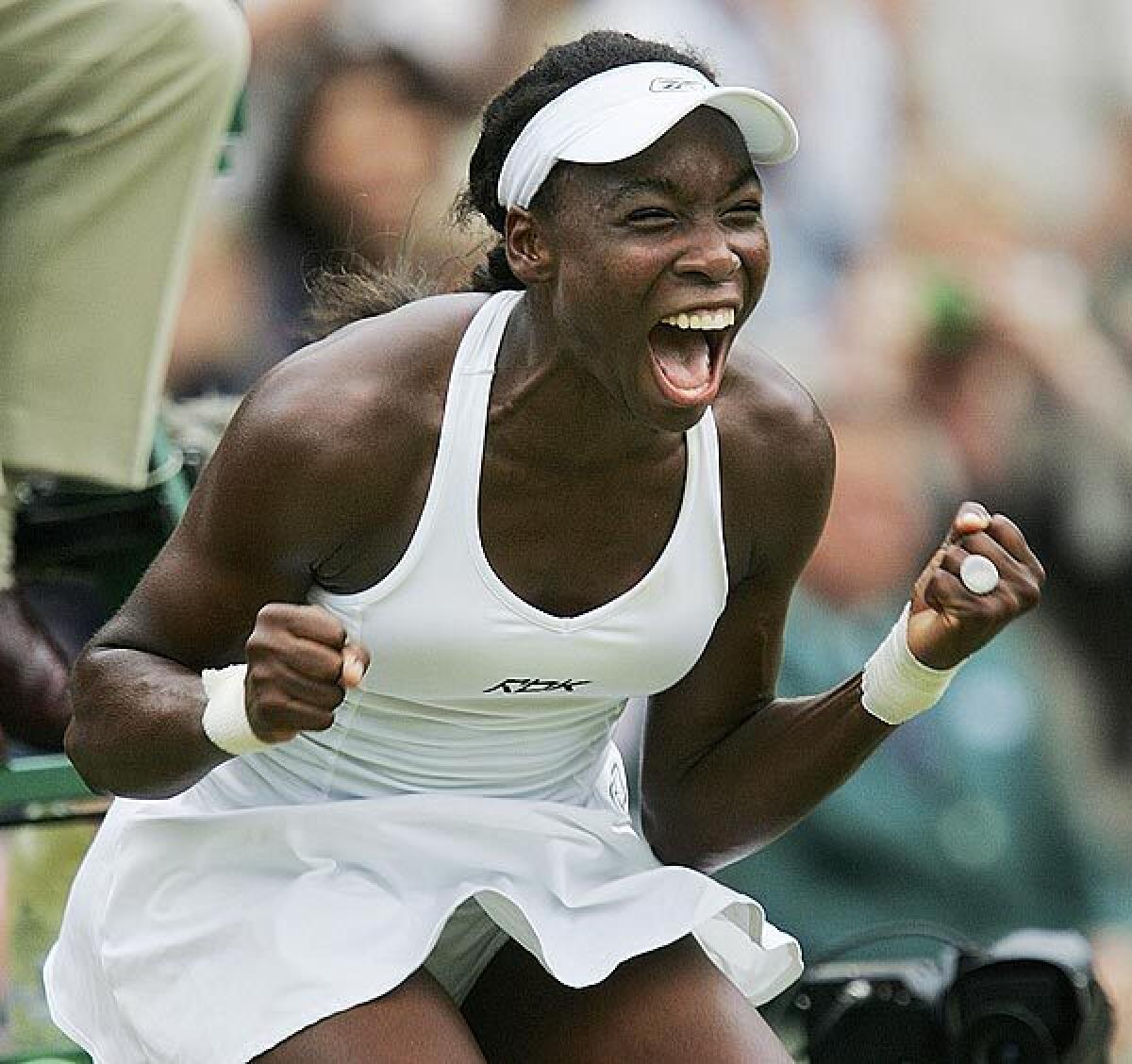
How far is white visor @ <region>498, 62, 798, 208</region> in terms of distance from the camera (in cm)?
254

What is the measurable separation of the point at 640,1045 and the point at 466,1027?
0.17 meters

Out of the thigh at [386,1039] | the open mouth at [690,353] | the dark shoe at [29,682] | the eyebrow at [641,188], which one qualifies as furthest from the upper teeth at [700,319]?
the dark shoe at [29,682]

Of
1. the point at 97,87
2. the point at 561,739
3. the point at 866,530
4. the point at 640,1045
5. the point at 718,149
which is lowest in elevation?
the point at 866,530

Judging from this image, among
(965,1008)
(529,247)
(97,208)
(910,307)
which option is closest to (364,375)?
(529,247)

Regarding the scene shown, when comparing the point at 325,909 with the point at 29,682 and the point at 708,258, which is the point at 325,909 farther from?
the point at 29,682

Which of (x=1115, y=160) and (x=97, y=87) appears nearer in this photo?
(x=97, y=87)

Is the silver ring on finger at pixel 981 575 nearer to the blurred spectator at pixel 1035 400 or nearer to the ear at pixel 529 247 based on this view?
the ear at pixel 529 247

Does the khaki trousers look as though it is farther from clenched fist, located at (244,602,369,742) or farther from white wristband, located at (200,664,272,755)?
clenched fist, located at (244,602,369,742)

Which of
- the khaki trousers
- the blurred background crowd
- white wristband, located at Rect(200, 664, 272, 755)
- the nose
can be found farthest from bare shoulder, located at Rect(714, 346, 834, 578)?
the blurred background crowd

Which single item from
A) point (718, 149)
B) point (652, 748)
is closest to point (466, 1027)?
point (652, 748)

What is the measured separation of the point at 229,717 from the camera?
248 centimetres

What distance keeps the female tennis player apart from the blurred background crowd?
A: 62.3 inches

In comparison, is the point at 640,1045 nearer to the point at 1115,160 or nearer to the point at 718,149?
the point at 718,149

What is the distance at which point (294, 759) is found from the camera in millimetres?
2811
